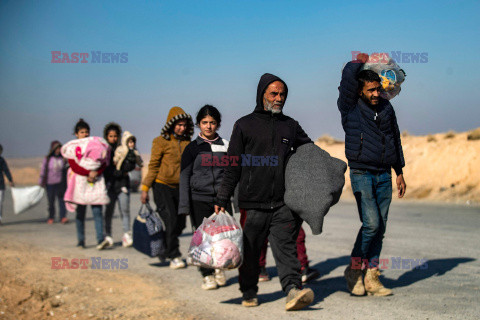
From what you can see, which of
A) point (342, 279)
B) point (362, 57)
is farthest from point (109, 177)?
point (362, 57)

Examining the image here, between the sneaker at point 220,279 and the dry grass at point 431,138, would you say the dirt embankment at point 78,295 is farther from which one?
the dry grass at point 431,138

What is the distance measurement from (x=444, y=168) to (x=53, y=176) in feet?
48.4

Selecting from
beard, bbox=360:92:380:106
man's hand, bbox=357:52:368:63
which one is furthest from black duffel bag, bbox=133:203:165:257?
man's hand, bbox=357:52:368:63

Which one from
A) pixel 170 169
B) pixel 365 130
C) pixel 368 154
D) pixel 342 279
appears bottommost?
pixel 342 279

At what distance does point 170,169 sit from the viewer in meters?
7.73

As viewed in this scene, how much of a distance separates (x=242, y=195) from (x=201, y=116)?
5.38ft

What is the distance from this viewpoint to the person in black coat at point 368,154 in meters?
5.69

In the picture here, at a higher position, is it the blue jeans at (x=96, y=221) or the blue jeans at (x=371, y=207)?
the blue jeans at (x=371, y=207)

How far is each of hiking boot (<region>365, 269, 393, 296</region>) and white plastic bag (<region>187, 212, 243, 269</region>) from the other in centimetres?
152

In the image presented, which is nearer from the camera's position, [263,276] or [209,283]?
[209,283]

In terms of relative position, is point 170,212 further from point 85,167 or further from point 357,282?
point 357,282
